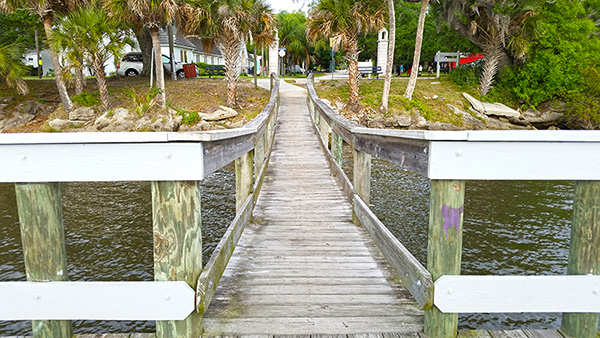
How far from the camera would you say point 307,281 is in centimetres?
366

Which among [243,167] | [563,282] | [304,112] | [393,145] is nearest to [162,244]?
[393,145]

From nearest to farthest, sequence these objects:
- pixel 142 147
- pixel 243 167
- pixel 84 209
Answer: pixel 142 147, pixel 243 167, pixel 84 209

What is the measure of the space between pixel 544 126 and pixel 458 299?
25894 mm

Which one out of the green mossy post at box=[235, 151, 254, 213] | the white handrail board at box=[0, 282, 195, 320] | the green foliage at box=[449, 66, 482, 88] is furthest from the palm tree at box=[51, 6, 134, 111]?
the green foliage at box=[449, 66, 482, 88]

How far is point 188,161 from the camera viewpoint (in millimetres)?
2477

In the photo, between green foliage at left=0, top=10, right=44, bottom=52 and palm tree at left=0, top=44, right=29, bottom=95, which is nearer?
palm tree at left=0, top=44, right=29, bottom=95

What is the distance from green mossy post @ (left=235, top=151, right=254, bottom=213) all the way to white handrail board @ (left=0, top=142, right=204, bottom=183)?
2.62 m

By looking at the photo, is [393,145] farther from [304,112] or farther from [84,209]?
[304,112]

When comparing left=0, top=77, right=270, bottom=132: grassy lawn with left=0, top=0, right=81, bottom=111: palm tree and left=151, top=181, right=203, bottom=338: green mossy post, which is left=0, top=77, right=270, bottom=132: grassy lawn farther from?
left=151, top=181, right=203, bottom=338: green mossy post

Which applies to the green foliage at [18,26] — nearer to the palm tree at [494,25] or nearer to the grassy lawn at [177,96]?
the grassy lawn at [177,96]

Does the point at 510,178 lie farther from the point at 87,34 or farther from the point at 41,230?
the point at 87,34

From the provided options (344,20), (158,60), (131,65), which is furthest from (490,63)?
(131,65)

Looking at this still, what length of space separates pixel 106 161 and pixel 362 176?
347 cm

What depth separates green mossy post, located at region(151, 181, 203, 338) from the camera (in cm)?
251
